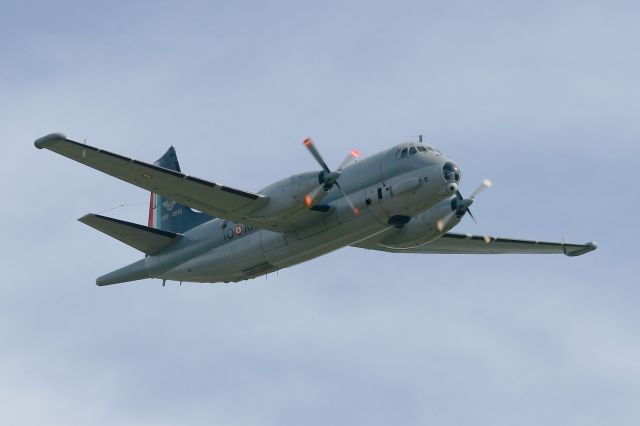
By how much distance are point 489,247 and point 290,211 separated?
1524cm

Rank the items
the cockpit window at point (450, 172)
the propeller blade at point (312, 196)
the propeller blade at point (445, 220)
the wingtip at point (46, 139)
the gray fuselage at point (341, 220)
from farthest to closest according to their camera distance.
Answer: the propeller blade at point (445, 220) < the gray fuselage at point (341, 220) < the cockpit window at point (450, 172) < the propeller blade at point (312, 196) < the wingtip at point (46, 139)

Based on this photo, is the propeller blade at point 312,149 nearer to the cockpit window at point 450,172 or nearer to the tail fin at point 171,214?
the cockpit window at point 450,172

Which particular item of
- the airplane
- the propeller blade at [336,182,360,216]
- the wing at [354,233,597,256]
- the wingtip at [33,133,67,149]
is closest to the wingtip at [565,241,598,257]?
the wing at [354,233,597,256]

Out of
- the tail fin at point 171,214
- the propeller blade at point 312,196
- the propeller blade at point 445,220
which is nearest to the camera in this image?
the propeller blade at point 312,196

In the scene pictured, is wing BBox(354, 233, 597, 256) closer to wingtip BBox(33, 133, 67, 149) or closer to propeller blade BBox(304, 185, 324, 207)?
propeller blade BBox(304, 185, 324, 207)

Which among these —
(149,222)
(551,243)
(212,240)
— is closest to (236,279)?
(212,240)

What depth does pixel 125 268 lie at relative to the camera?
57.2m

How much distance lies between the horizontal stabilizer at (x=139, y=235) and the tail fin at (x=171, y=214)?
225 centimetres

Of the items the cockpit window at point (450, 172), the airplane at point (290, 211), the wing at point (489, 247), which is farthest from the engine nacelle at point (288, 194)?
the wing at point (489, 247)

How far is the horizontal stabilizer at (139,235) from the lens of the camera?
179 feet

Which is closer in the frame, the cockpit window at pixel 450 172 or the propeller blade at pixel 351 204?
the cockpit window at pixel 450 172

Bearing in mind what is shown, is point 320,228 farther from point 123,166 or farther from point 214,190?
point 123,166

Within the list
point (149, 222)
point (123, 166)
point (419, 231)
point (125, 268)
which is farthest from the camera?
point (149, 222)

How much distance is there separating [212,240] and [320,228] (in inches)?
256
